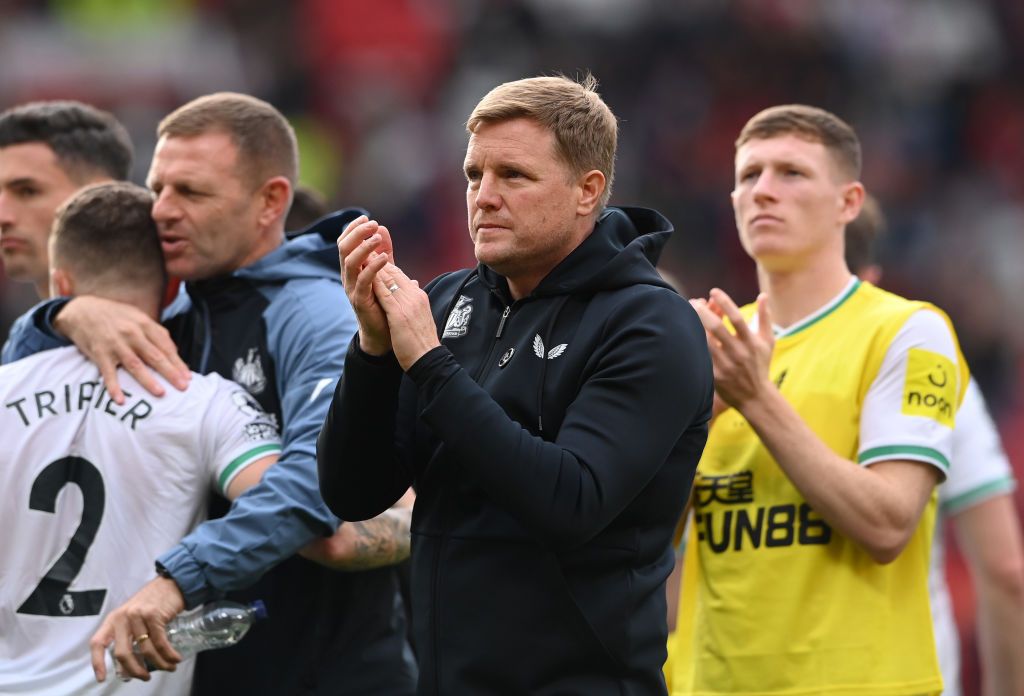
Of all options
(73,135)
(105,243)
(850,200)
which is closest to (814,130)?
(850,200)

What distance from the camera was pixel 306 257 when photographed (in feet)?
14.9

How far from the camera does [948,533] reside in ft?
32.8

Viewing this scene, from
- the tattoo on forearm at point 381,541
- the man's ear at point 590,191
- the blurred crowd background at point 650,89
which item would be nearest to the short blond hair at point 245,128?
the tattoo on forearm at point 381,541

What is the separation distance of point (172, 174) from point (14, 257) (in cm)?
103

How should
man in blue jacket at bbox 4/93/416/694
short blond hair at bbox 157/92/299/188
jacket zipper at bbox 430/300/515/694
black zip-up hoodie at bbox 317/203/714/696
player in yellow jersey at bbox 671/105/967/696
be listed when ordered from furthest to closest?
short blond hair at bbox 157/92/299/188, player in yellow jersey at bbox 671/105/967/696, man in blue jacket at bbox 4/93/416/694, jacket zipper at bbox 430/300/515/694, black zip-up hoodie at bbox 317/203/714/696

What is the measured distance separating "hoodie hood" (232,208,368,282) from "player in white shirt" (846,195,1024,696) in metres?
1.79

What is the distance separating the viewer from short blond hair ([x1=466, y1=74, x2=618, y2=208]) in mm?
3293

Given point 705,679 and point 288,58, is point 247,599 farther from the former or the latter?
point 288,58

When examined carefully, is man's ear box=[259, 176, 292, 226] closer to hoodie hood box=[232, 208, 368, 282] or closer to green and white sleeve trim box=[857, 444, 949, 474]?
hoodie hood box=[232, 208, 368, 282]

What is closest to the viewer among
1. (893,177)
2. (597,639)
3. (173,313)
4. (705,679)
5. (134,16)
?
(597,639)

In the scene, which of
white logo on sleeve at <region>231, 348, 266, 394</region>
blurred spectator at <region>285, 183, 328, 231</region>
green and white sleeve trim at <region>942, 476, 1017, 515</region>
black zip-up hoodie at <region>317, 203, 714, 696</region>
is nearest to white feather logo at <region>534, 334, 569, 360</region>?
black zip-up hoodie at <region>317, 203, 714, 696</region>

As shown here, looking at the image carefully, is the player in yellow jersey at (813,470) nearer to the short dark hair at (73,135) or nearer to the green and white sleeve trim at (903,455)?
the green and white sleeve trim at (903,455)

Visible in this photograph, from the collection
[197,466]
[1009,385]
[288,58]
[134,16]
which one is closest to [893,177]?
[1009,385]

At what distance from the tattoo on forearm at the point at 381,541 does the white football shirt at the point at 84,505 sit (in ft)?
1.23
